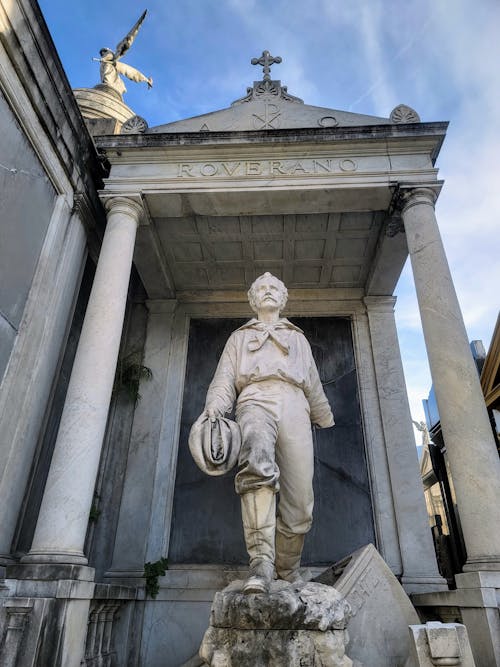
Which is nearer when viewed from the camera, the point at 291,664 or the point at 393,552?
the point at 291,664

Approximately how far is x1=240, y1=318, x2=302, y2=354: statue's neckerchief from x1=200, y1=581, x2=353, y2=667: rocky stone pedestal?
7.27 feet

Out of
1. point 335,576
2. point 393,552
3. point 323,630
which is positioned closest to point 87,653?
point 335,576

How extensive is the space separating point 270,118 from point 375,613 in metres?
6.19

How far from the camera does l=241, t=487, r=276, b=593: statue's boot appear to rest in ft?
10.7

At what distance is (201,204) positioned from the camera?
20.3ft

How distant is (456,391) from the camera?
453cm

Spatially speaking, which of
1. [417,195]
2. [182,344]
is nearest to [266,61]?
[417,195]

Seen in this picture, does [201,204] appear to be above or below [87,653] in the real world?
above

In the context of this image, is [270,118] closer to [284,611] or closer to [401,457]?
[401,457]

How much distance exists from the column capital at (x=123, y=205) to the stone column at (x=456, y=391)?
3.45 meters

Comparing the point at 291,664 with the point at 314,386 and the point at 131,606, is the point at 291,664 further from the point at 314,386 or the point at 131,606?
the point at 131,606

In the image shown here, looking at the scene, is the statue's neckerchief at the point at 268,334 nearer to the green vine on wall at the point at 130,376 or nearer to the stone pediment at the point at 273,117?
the stone pediment at the point at 273,117

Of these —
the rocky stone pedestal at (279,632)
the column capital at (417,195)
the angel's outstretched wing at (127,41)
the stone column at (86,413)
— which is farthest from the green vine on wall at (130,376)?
the angel's outstretched wing at (127,41)

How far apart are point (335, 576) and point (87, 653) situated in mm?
2421
